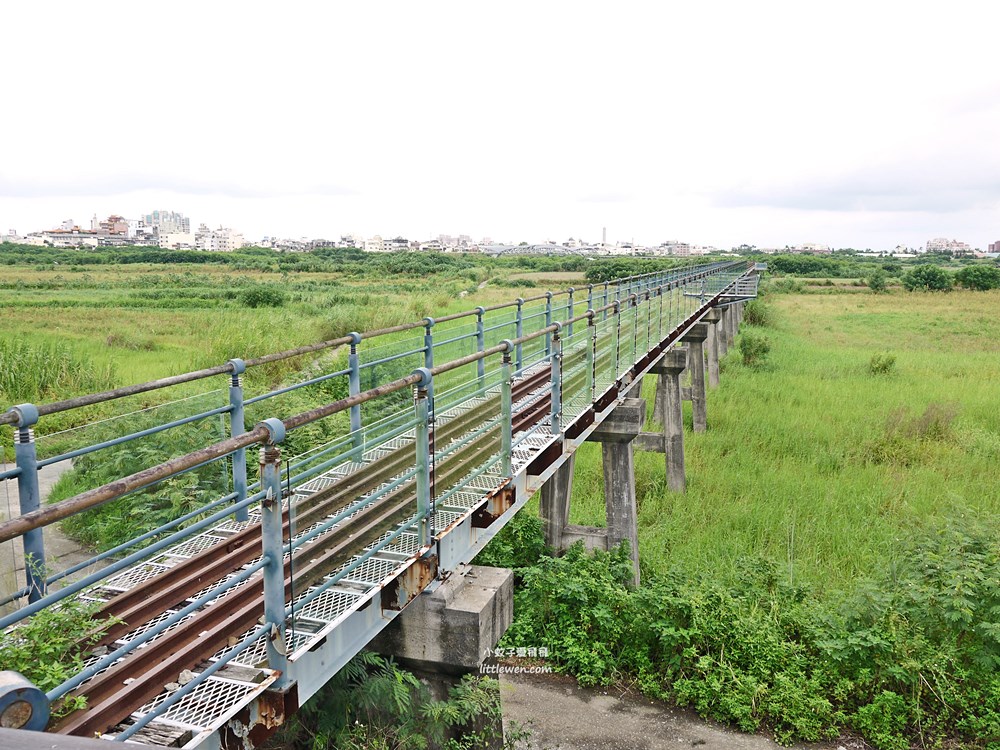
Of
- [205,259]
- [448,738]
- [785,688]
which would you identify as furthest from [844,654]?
[205,259]

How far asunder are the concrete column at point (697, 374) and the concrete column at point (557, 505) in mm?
7591

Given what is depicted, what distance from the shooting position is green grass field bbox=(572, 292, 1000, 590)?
10.5m

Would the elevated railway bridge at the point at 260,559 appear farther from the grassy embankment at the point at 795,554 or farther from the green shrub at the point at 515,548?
the green shrub at the point at 515,548

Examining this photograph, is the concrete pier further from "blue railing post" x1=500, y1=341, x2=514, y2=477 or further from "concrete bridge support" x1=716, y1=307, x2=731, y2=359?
"concrete bridge support" x1=716, y1=307, x2=731, y2=359

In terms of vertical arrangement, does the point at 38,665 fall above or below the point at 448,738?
above

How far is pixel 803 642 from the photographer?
7875mm

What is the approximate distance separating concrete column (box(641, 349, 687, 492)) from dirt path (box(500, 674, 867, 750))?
5.61 m

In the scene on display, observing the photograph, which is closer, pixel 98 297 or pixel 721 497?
pixel 721 497

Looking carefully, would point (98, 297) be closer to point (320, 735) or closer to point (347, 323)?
point (347, 323)

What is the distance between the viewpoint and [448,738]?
4.48 meters

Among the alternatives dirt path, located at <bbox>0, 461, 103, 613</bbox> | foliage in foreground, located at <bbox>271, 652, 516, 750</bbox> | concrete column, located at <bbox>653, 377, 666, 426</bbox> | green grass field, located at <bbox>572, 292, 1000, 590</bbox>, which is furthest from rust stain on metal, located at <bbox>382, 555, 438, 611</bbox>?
concrete column, located at <bbox>653, 377, 666, 426</bbox>

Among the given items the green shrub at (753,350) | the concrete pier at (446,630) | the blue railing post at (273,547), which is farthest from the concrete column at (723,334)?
the blue railing post at (273,547)

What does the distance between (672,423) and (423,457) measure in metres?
10.2

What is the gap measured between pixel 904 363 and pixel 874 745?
71.8ft
